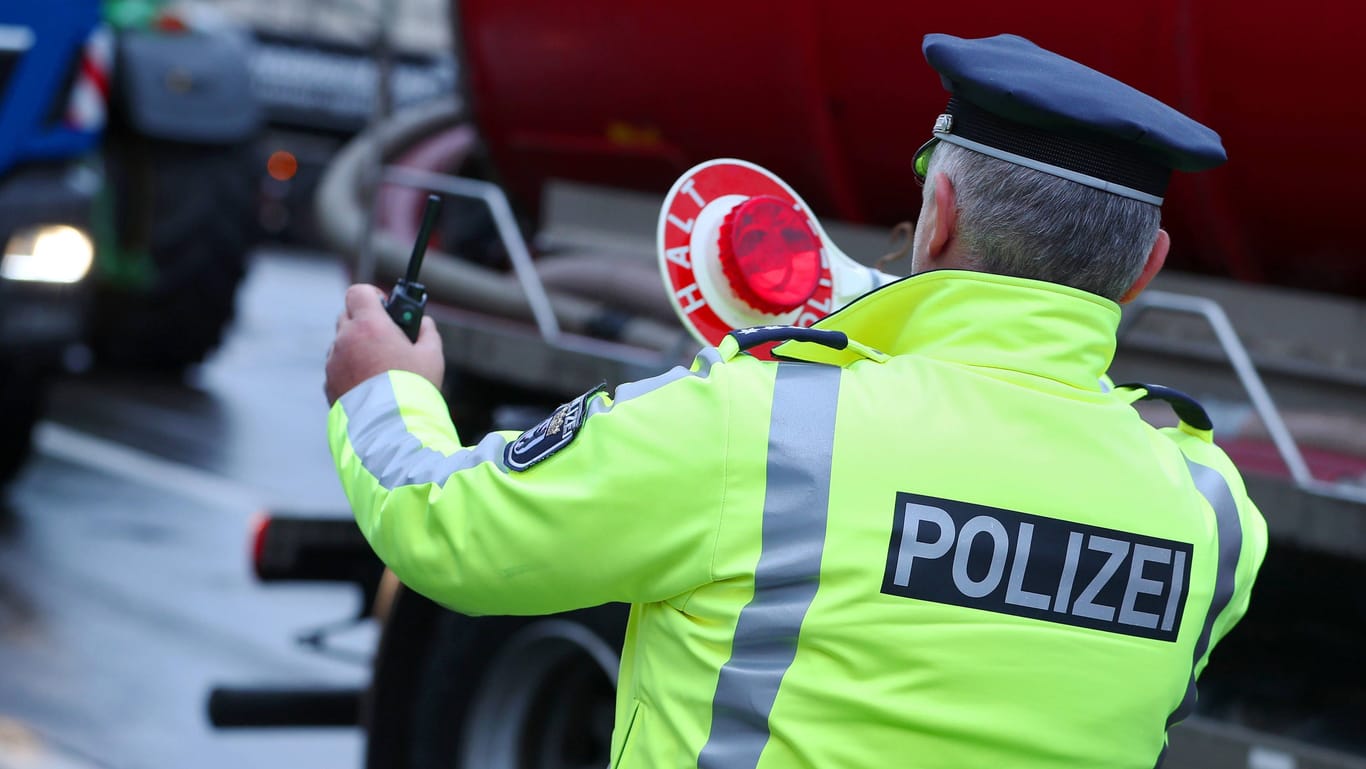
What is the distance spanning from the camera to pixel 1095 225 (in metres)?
1.61

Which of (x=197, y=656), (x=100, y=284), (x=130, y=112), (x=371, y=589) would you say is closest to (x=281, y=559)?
(x=371, y=589)

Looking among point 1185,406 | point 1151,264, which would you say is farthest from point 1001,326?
point 1185,406

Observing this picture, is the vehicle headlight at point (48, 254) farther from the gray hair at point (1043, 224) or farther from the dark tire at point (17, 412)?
the gray hair at point (1043, 224)

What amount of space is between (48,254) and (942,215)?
15.5ft

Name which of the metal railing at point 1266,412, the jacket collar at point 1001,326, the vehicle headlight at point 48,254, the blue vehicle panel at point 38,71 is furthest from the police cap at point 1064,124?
the blue vehicle panel at point 38,71

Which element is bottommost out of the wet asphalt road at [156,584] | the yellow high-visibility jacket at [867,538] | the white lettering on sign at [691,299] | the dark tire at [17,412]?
the wet asphalt road at [156,584]

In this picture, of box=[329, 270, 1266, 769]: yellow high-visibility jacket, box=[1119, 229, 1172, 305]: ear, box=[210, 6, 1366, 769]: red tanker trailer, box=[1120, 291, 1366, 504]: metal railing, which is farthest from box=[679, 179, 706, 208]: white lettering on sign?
box=[210, 6, 1366, 769]: red tanker trailer

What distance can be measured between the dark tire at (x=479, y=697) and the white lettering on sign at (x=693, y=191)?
1380 millimetres

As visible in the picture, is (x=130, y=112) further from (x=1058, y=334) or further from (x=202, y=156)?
(x=1058, y=334)

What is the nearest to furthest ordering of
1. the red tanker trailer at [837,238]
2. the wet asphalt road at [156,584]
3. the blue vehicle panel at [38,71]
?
the red tanker trailer at [837,238], the wet asphalt road at [156,584], the blue vehicle panel at [38,71]

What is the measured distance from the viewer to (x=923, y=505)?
1559 mm

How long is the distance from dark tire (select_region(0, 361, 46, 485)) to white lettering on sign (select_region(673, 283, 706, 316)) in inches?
186

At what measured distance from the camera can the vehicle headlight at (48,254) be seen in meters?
5.59

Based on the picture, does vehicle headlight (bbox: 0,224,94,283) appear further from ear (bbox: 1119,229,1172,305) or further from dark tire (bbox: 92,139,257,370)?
ear (bbox: 1119,229,1172,305)
